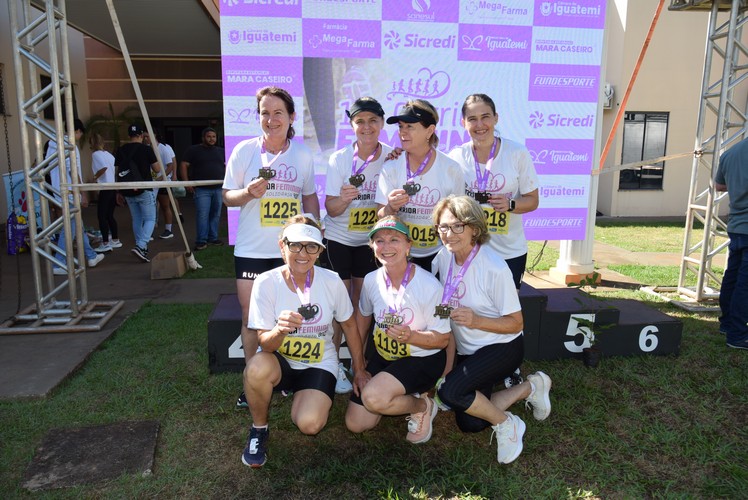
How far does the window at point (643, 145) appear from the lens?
1256 cm

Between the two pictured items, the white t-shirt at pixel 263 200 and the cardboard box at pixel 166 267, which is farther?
the cardboard box at pixel 166 267

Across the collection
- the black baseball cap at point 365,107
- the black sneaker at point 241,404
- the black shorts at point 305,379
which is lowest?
the black sneaker at point 241,404

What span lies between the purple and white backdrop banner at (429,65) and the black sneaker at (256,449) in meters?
2.87

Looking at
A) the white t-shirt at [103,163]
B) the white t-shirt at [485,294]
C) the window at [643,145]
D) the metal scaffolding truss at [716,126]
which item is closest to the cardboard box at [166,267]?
the white t-shirt at [103,163]

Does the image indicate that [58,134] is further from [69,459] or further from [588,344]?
[588,344]

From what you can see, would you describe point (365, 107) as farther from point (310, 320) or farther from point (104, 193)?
point (104, 193)

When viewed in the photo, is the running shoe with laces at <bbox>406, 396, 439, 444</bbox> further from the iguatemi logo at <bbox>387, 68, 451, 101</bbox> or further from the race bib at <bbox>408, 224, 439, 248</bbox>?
the iguatemi logo at <bbox>387, 68, 451, 101</bbox>

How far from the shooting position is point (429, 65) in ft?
17.7

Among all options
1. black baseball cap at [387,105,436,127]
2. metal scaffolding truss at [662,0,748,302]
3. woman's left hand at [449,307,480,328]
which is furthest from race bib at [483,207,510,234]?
metal scaffolding truss at [662,0,748,302]

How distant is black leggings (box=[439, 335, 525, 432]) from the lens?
2799 mm

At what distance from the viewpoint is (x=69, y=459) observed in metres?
2.81

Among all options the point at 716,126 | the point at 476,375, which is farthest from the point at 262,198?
the point at 716,126

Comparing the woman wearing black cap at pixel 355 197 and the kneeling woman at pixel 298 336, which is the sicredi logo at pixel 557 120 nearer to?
the woman wearing black cap at pixel 355 197

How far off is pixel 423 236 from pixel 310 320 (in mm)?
904
